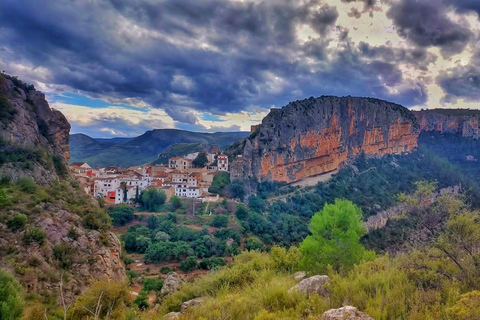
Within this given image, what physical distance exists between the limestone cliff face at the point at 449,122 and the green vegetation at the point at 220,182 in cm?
7384

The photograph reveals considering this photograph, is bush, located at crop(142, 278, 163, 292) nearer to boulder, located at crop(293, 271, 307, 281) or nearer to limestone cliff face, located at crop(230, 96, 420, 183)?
boulder, located at crop(293, 271, 307, 281)

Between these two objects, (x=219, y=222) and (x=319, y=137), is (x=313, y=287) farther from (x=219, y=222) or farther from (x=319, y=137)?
(x=319, y=137)

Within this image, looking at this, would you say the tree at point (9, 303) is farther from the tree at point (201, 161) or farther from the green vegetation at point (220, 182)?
the tree at point (201, 161)

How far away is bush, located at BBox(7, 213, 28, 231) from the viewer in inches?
416

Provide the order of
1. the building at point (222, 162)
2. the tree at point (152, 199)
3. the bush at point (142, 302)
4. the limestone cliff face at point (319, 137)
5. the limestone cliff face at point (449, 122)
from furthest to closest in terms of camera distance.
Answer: the limestone cliff face at point (449, 122) < the limestone cliff face at point (319, 137) < the building at point (222, 162) < the tree at point (152, 199) < the bush at point (142, 302)

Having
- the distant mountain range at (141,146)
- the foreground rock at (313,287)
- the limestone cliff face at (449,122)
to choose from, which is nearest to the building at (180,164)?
the distant mountain range at (141,146)

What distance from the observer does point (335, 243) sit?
8773 mm

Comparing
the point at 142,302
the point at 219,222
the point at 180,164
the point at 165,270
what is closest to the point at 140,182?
the point at 180,164

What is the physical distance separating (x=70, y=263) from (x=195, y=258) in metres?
12.8

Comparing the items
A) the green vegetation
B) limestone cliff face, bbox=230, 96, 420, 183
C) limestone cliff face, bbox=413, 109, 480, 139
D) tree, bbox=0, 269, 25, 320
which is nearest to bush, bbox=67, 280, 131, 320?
tree, bbox=0, 269, 25, 320

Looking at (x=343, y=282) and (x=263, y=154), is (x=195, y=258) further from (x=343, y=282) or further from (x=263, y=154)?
Result: (x=263, y=154)

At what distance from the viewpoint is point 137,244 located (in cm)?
2497

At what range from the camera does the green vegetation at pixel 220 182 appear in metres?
39.1

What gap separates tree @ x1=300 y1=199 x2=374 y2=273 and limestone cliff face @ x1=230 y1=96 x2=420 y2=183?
106 ft
